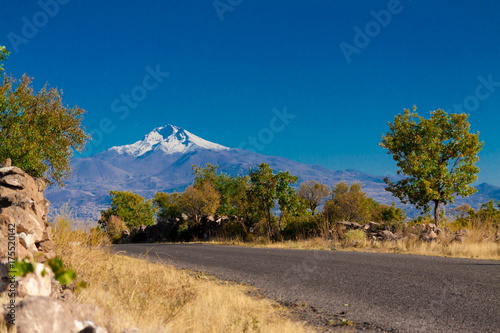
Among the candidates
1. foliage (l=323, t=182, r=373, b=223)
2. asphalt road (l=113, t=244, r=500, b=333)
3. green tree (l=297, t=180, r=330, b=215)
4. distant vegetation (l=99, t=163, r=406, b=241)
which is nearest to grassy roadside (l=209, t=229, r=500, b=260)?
asphalt road (l=113, t=244, r=500, b=333)

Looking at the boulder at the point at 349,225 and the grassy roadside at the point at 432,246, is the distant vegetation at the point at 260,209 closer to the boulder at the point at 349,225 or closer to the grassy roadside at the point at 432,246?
the boulder at the point at 349,225

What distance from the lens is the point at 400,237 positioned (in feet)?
57.7

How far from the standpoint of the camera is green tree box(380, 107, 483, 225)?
21.9m

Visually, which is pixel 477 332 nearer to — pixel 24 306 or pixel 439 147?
pixel 24 306

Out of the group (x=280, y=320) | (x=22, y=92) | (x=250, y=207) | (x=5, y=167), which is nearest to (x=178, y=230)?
(x=250, y=207)

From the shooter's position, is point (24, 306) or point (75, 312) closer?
point (24, 306)

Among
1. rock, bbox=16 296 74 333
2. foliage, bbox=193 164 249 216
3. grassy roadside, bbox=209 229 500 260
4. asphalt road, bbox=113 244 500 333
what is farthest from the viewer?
foliage, bbox=193 164 249 216

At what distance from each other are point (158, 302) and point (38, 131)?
41.5ft

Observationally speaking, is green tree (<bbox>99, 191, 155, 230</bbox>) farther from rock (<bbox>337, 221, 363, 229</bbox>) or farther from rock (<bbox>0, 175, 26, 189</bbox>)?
rock (<bbox>0, 175, 26, 189</bbox>)

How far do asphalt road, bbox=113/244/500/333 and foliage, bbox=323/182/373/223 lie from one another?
12184mm

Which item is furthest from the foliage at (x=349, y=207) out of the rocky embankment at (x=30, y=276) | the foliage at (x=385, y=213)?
the rocky embankment at (x=30, y=276)

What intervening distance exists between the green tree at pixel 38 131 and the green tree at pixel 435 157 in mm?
17459

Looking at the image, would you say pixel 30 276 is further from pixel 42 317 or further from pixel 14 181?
pixel 14 181

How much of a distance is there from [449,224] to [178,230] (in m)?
23.9
